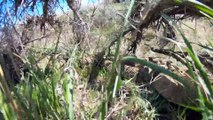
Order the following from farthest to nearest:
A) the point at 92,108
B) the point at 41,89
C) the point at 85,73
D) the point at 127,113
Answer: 1. the point at 85,73
2. the point at 127,113
3. the point at 92,108
4. the point at 41,89

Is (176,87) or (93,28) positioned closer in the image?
(176,87)

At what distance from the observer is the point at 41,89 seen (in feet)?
6.55

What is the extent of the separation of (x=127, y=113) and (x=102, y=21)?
8.86 feet

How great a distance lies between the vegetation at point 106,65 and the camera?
1484 millimetres

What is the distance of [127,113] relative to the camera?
10.3 feet

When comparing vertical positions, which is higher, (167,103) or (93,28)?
(93,28)

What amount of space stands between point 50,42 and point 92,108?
2871 mm

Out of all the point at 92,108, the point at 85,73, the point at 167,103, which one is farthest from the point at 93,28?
the point at 92,108

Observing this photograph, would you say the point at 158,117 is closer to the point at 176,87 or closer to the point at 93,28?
the point at 176,87

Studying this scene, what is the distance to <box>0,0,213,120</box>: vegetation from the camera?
1484mm

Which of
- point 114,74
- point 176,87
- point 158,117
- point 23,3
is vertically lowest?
point 158,117

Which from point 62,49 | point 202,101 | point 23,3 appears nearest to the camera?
point 202,101

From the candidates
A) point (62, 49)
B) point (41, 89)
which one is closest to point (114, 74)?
point (41, 89)

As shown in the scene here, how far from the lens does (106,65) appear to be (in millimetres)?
4496
